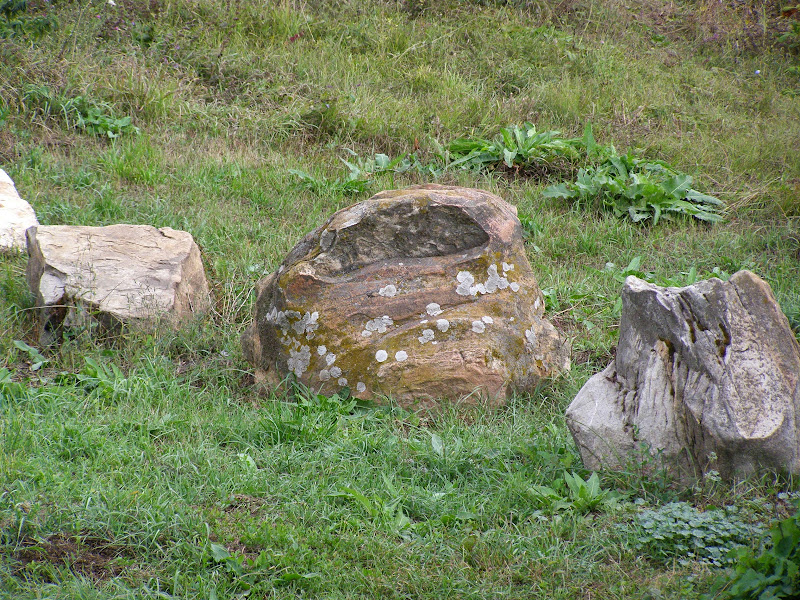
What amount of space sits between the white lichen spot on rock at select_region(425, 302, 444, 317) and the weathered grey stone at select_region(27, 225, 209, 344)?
1.83 meters

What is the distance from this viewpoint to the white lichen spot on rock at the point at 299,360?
4246mm

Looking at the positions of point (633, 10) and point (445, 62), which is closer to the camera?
point (445, 62)

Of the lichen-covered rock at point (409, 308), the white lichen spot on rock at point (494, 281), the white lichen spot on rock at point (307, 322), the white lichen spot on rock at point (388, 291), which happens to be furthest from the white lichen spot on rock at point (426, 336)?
the white lichen spot on rock at point (307, 322)

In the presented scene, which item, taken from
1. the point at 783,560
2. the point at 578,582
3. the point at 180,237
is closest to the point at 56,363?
the point at 180,237

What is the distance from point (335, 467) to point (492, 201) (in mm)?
2055

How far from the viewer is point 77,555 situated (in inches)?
113

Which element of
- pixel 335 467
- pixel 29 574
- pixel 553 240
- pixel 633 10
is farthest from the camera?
pixel 633 10

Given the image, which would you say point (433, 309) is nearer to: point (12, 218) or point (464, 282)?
point (464, 282)

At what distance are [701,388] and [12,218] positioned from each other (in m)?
5.29

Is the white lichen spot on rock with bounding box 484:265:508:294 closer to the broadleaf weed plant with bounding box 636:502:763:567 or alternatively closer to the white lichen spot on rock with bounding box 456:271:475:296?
the white lichen spot on rock with bounding box 456:271:475:296

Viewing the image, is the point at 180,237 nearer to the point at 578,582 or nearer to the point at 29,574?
the point at 29,574

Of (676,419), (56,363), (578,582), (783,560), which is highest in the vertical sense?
(783,560)

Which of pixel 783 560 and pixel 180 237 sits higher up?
pixel 783 560

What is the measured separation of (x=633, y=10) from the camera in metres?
11.4
